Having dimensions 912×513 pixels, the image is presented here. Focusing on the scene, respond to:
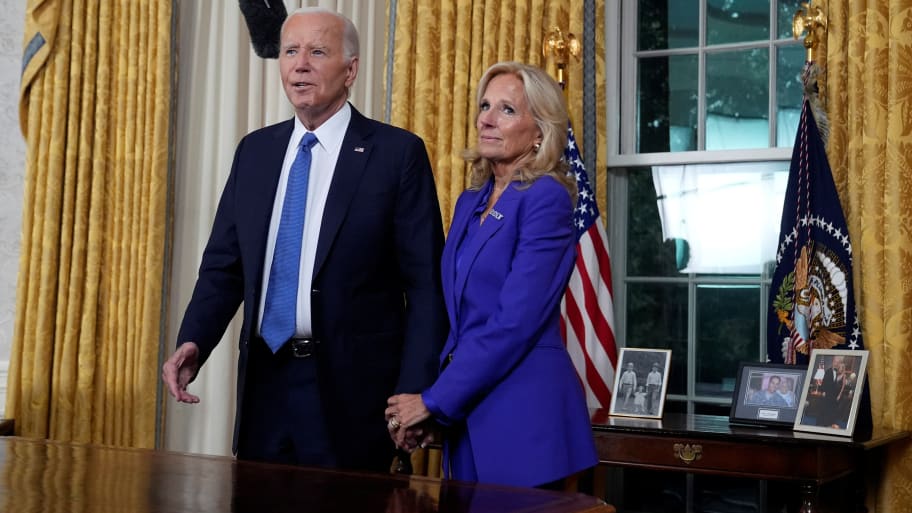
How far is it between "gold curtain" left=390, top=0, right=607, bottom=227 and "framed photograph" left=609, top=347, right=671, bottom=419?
727 millimetres

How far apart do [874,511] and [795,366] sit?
54cm

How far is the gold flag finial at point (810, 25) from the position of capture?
11.7 ft

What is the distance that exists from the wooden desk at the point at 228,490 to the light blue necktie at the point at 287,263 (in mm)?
713

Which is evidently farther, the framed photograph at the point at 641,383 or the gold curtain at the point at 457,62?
the gold curtain at the point at 457,62

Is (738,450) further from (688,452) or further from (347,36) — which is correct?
(347,36)

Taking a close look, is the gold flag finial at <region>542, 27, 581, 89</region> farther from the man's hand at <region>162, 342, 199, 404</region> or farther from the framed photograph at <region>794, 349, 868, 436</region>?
the man's hand at <region>162, 342, 199, 404</region>

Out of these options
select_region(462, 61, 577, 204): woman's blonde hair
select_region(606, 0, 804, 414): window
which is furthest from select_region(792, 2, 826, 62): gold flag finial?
select_region(462, 61, 577, 204): woman's blonde hair

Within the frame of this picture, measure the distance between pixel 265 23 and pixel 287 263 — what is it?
2516mm

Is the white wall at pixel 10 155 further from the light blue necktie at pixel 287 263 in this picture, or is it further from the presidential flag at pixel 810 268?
the presidential flag at pixel 810 268

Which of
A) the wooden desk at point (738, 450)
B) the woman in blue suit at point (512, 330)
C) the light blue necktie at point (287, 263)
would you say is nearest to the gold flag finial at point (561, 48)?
the wooden desk at point (738, 450)

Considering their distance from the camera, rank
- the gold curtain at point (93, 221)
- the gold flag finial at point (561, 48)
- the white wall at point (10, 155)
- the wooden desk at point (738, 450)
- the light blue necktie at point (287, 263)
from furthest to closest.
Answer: the white wall at point (10, 155), the gold curtain at point (93, 221), the gold flag finial at point (561, 48), the wooden desk at point (738, 450), the light blue necktie at point (287, 263)

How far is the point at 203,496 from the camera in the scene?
1.19m

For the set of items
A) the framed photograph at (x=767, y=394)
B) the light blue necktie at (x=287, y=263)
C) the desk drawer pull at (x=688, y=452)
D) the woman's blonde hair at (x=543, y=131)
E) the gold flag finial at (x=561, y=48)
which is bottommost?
the desk drawer pull at (x=688, y=452)

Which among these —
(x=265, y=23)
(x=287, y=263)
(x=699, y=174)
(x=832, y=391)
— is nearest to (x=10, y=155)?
(x=265, y=23)
